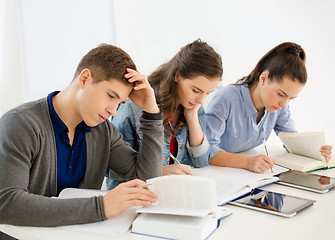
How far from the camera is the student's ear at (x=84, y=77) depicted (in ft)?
3.66

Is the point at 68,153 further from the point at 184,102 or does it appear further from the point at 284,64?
the point at 284,64

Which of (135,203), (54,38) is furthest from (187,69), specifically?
(54,38)

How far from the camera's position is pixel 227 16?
360 centimetres

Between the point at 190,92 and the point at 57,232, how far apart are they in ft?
2.64

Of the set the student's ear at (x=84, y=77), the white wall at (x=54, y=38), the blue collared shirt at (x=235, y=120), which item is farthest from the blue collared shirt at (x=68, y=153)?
the white wall at (x=54, y=38)

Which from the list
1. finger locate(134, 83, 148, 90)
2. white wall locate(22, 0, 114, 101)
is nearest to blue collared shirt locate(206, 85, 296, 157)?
finger locate(134, 83, 148, 90)

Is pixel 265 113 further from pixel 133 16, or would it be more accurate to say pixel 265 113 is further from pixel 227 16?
pixel 227 16

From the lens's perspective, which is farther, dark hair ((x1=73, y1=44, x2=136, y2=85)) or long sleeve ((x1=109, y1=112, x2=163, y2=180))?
long sleeve ((x1=109, y1=112, x2=163, y2=180))

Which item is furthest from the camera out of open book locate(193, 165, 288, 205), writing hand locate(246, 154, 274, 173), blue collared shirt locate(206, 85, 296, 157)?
blue collared shirt locate(206, 85, 296, 157)

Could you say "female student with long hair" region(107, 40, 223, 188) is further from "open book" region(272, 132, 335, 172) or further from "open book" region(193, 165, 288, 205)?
"open book" region(272, 132, 335, 172)

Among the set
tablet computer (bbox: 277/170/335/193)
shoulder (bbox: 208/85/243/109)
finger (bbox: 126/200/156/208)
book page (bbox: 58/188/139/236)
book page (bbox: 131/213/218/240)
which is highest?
shoulder (bbox: 208/85/243/109)

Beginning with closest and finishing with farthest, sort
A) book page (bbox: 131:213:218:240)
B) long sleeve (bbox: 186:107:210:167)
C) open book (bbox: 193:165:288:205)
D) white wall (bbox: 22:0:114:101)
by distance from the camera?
book page (bbox: 131:213:218:240)
open book (bbox: 193:165:288:205)
long sleeve (bbox: 186:107:210:167)
white wall (bbox: 22:0:114:101)

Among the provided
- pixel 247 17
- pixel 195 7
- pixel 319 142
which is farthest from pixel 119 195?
pixel 247 17

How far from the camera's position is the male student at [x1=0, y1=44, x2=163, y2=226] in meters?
0.88
